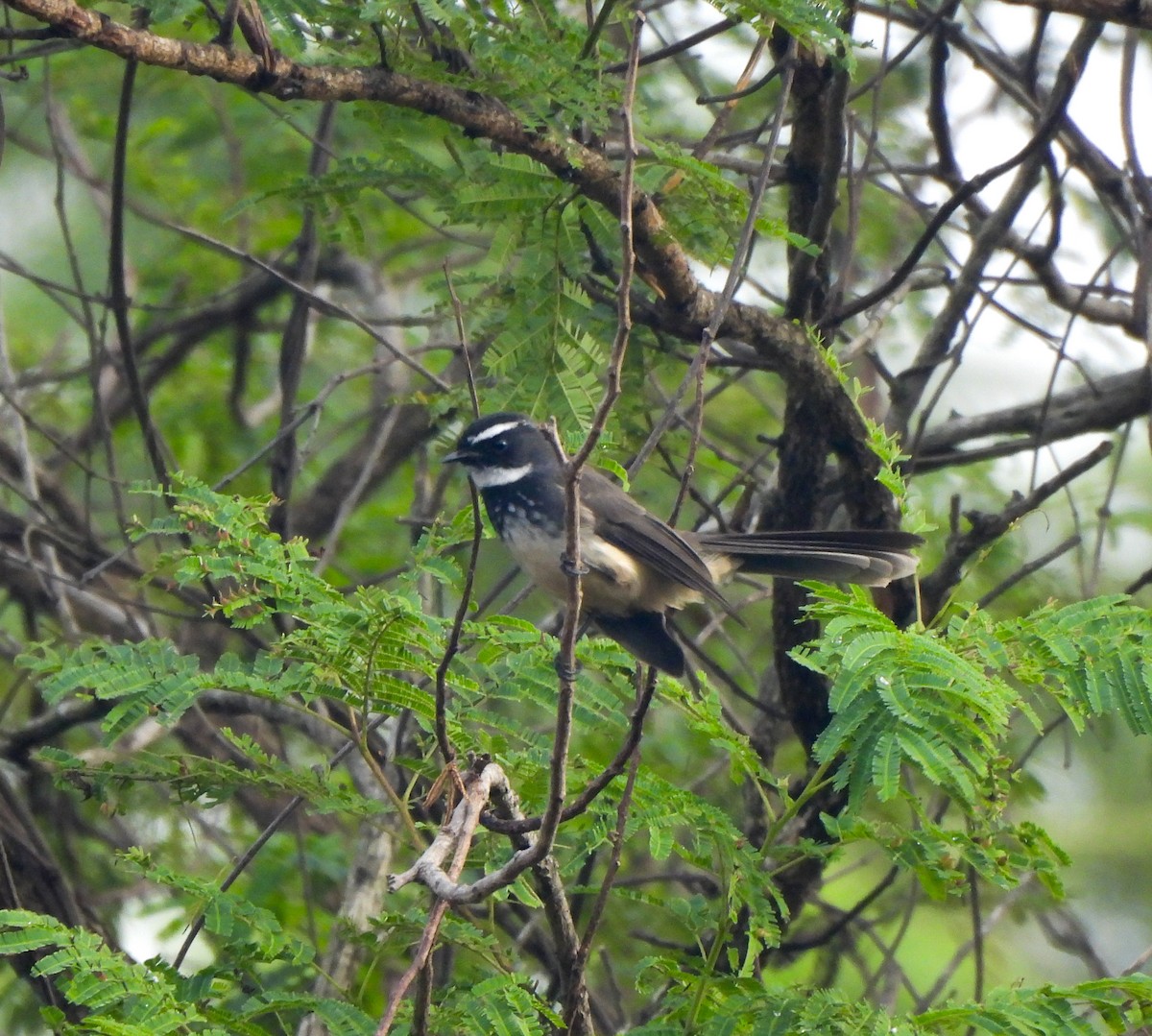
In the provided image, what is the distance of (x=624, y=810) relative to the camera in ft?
9.57

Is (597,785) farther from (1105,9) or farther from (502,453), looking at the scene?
(1105,9)

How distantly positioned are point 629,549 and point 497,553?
3.02m

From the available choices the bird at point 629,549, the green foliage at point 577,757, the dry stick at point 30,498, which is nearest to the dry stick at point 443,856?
the green foliage at point 577,757

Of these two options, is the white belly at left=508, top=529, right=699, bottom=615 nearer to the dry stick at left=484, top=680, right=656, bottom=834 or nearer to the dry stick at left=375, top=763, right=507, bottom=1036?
the dry stick at left=484, top=680, right=656, bottom=834

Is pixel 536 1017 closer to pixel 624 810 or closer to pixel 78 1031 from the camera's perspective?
pixel 624 810

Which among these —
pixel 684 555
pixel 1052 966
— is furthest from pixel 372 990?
pixel 1052 966

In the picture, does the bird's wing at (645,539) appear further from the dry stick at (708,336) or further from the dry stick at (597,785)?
the dry stick at (597,785)

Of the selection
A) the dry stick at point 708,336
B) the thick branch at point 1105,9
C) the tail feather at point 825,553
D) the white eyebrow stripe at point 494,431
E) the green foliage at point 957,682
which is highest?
the thick branch at point 1105,9

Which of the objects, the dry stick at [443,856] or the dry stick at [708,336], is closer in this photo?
the dry stick at [443,856]

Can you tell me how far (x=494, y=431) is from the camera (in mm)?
4344

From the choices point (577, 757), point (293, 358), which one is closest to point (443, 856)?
point (577, 757)

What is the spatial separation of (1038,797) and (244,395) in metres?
4.62

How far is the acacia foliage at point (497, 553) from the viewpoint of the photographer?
3094 millimetres

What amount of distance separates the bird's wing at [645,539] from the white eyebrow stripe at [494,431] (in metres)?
0.49
